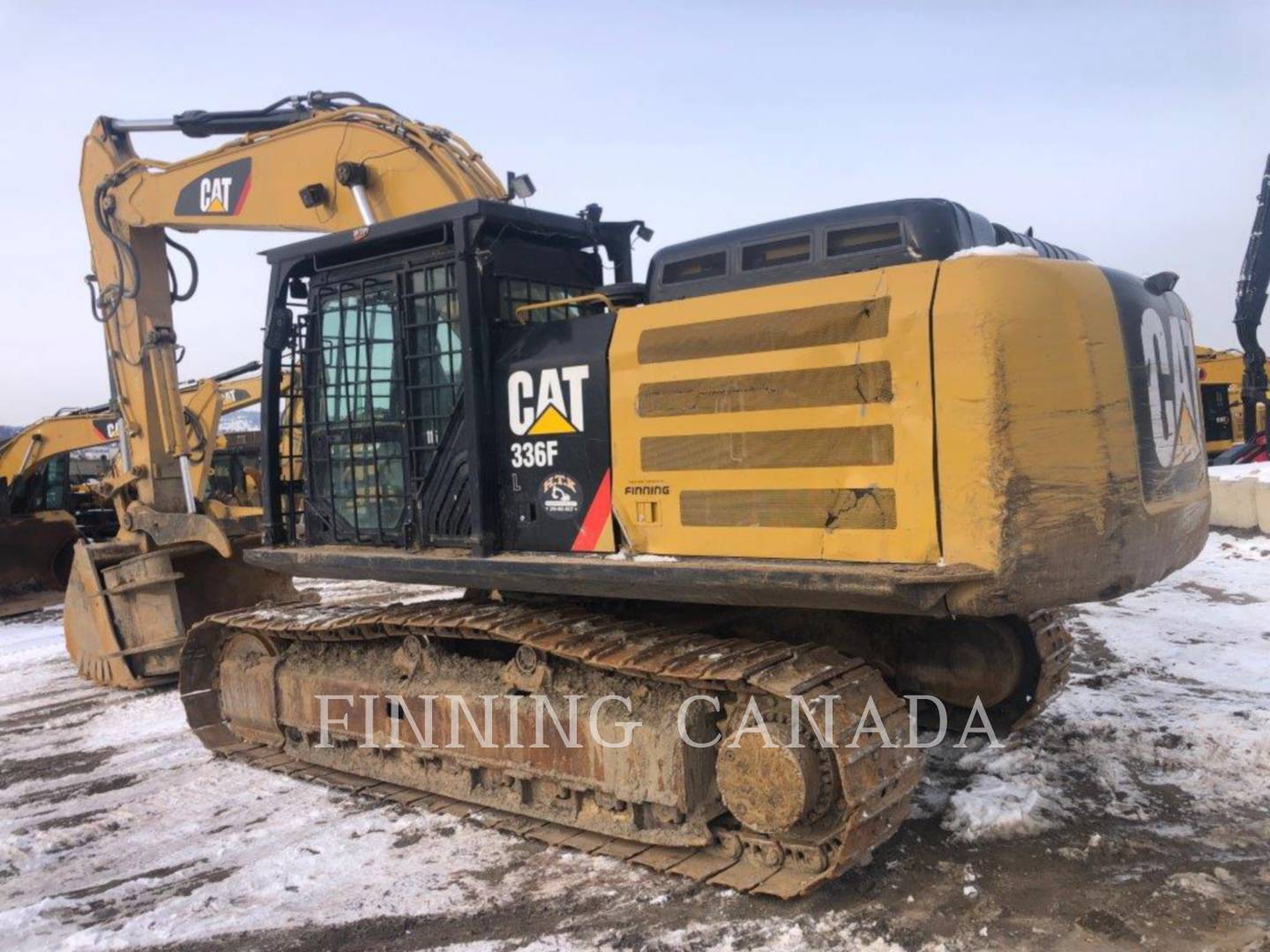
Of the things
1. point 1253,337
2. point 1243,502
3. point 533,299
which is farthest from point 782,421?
point 1253,337

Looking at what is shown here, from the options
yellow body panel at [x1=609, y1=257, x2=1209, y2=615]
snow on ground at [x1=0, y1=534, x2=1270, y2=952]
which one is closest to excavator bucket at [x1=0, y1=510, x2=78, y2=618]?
snow on ground at [x1=0, y1=534, x2=1270, y2=952]

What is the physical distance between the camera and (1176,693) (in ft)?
21.3

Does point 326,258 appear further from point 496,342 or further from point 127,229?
point 127,229

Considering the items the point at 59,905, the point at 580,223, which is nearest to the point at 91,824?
the point at 59,905

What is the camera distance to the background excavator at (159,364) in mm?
7412

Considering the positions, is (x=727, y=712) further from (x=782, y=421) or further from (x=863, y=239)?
(x=863, y=239)

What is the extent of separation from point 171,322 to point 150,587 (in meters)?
2.32

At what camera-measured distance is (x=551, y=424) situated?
477 centimetres

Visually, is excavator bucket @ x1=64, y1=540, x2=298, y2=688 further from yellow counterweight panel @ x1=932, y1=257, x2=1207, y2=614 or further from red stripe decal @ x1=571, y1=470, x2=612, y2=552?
yellow counterweight panel @ x1=932, y1=257, x2=1207, y2=614

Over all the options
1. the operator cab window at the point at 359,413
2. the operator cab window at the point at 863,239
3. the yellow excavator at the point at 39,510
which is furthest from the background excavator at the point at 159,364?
the yellow excavator at the point at 39,510

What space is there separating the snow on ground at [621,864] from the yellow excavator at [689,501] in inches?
10.3

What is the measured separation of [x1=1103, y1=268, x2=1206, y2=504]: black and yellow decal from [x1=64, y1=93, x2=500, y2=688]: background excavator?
4965 millimetres

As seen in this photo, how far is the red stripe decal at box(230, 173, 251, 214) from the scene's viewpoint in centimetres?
A: 746

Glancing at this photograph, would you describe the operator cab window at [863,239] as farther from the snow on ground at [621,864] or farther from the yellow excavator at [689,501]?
the snow on ground at [621,864]
